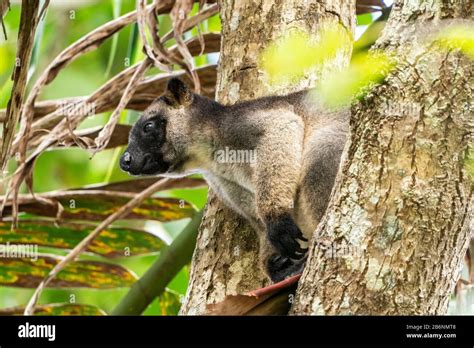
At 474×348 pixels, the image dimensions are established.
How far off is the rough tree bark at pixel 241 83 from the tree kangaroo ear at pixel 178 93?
29cm

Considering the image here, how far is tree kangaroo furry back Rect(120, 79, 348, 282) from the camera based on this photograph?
183 inches

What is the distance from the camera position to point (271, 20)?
5195mm

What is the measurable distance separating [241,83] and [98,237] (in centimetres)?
166

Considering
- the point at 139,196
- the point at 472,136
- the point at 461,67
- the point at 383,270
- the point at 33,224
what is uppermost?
the point at 461,67

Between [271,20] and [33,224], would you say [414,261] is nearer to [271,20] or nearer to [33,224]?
[271,20]

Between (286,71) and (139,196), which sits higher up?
(286,71)

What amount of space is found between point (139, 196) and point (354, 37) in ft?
5.91

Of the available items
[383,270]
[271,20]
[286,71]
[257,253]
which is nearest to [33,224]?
[257,253]

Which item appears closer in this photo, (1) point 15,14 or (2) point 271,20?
(2) point 271,20

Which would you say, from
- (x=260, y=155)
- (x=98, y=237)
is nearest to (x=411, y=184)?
(x=260, y=155)

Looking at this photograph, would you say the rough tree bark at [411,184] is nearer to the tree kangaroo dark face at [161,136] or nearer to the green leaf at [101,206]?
the tree kangaroo dark face at [161,136]
